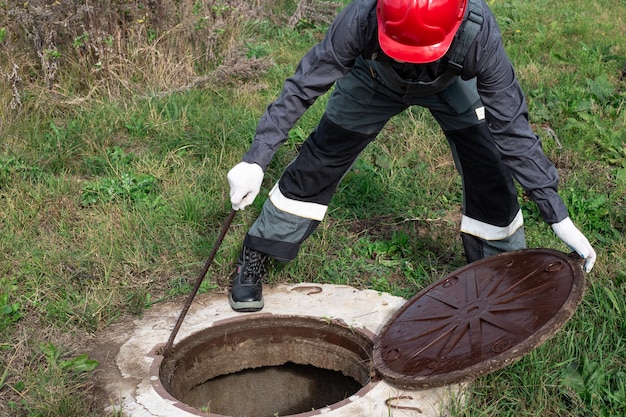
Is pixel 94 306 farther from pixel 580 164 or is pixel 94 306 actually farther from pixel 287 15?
pixel 287 15

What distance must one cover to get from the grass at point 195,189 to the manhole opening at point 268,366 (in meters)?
0.39

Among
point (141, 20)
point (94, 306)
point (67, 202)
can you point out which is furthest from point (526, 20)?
point (94, 306)

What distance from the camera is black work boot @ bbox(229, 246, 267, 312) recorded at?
3.82m

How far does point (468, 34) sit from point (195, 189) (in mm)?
2224

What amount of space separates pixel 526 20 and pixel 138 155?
13.2 feet

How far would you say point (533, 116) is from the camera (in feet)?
18.2

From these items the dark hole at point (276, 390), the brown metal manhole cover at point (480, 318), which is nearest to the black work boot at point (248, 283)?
the dark hole at point (276, 390)

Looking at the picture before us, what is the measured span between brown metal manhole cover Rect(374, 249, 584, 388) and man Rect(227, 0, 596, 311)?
22cm

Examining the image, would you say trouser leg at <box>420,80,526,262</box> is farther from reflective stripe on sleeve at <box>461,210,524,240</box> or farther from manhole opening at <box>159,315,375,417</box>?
manhole opening at <box>159,315,375,417</box>

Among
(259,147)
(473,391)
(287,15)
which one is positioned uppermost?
(259,147)

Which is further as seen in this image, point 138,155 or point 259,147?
point 138,155

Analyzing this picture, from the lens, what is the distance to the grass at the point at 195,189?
328 cm

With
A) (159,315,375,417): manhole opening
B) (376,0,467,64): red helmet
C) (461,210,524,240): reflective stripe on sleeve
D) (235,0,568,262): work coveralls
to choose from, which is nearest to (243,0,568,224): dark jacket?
(235,0,568,262): work coveralls

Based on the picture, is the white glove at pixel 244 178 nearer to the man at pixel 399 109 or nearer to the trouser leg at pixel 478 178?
the man at pixel 399 109
